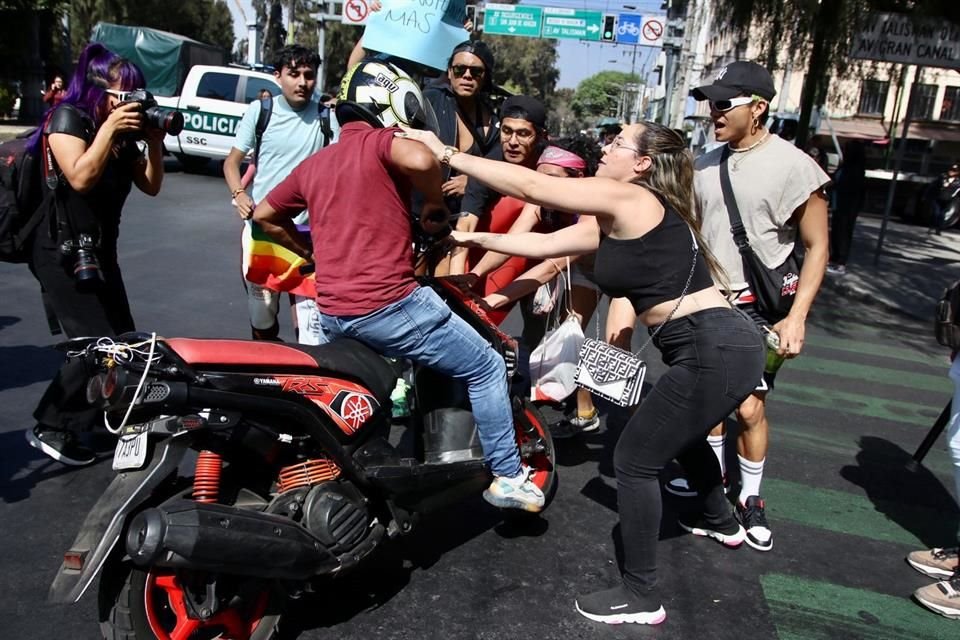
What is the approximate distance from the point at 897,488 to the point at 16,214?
16.0ft

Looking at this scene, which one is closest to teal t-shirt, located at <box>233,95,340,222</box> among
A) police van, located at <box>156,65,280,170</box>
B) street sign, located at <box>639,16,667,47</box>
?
police van, located at <box>156,65,280,170</box>

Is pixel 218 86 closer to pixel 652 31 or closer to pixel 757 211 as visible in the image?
pixel 757 211

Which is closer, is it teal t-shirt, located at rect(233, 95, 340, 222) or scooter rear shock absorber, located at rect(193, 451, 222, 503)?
scooter rear shock absorber, located at rect(193, 451, 222, 503)

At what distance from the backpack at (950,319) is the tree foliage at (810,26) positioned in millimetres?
7636

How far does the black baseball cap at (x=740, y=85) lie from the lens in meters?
3.84

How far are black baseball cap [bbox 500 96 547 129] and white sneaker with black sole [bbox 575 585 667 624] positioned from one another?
102 inches

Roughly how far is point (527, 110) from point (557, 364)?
1.42m

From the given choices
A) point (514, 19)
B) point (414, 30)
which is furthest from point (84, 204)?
point (514, 19)

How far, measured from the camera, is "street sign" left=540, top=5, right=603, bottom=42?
29.9 metres

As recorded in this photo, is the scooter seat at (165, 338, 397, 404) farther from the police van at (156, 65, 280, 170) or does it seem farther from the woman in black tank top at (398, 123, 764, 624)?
the police van at (156, 65, 280, 170)

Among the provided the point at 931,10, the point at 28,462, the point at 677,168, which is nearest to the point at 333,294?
the point at 677,168

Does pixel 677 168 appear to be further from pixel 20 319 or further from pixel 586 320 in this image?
pixel 20 319

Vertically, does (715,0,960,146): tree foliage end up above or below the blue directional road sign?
below

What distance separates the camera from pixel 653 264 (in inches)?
124
